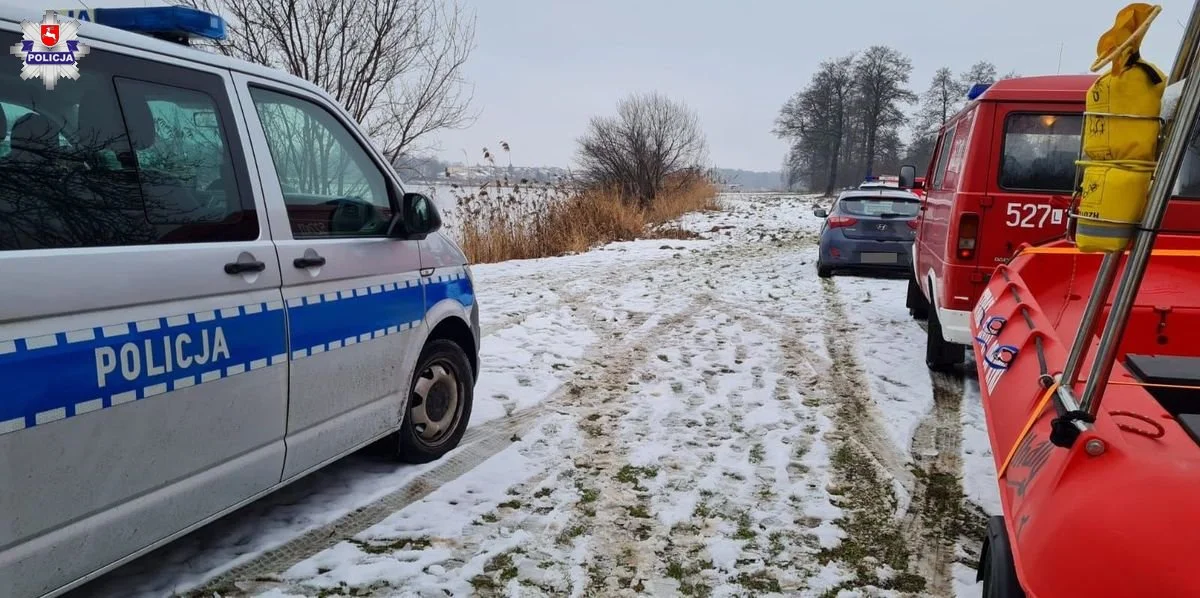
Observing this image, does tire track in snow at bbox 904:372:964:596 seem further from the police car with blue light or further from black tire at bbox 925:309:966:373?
the police car with blue light

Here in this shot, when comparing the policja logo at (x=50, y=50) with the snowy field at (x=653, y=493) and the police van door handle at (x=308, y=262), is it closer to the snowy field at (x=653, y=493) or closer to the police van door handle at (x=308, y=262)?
the police van door handle at (x=308, y=262)

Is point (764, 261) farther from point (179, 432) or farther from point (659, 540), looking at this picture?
point (179, 432)

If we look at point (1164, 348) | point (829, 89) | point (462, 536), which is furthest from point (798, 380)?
point (829, 89)

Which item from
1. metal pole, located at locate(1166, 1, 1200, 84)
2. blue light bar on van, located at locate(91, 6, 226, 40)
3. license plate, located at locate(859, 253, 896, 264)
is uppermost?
blue light bar on van, located at locate(91, 6, 226, 40)

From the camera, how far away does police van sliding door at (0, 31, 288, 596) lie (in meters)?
1.94

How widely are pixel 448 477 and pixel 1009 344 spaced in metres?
2.68

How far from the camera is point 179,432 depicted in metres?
2.37

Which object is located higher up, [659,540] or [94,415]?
[94,415]

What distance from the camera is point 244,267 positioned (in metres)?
2.61

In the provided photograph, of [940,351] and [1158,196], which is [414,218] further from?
[940,351]

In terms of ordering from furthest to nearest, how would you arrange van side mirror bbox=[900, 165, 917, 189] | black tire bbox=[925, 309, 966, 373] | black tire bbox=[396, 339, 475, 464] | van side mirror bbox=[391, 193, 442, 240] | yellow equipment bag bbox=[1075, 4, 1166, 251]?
1. van side mirror bbox=[900, 165, 917, 189]
2. black tire bbox=[925, 309, 966, 373]
3. black tire bbox=[396, 339, 475, 464]
4. van side mirror bbox=[391, 193, 442, 240]
5. yellow equipment bag bbox=[1075, 4, 1166, 251]

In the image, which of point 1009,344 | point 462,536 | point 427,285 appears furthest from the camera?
point 427,285

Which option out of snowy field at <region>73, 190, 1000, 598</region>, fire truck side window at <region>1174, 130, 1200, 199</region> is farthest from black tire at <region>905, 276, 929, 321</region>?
fire truck side window at <region>1174, 130, 1200, 199</region>

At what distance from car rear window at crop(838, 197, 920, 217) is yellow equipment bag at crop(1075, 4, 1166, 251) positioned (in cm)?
952
